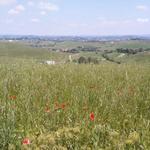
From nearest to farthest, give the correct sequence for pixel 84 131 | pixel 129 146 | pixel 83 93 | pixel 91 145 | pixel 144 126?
pixel 129 146 < pixel 91 145 < pixel 84 131 < pixel 144 126 < pixel 83 93

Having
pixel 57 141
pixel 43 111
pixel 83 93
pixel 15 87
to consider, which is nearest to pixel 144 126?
pixel 57 141

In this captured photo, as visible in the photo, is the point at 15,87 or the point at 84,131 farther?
the point at 15,87

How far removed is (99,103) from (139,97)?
2.28ft

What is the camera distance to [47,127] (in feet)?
12.3

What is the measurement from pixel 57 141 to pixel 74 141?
17cm

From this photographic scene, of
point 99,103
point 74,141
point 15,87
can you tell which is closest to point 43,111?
point 99,103

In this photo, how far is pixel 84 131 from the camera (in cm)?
329

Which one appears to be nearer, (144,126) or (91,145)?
(91,145)

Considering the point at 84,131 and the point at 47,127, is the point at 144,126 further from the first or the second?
the point at 47,127

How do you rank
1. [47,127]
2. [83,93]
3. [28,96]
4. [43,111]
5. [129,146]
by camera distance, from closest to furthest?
[129,146]
[47,127]
[43,111]
[28,96]
[83,93]

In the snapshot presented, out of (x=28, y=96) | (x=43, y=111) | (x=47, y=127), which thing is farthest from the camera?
(x=28, y=96)

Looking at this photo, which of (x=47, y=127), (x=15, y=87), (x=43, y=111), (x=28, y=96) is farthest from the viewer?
(x=15, y=87)

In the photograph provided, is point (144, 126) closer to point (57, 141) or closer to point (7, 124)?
point (57, 141)

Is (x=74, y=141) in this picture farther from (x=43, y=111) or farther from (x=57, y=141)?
(x=43, y=111)
